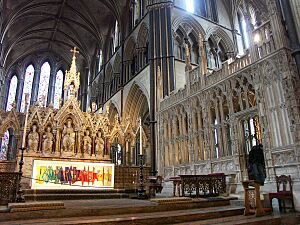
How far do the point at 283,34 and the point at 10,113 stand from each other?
11.7 m

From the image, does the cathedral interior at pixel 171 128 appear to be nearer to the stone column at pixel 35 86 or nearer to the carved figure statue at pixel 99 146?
the carved figure statue at pixel 99 146

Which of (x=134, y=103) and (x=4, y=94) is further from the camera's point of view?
(x=4, y=94)

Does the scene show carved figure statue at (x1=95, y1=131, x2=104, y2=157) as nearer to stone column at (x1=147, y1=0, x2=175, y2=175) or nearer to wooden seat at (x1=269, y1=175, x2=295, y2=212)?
stone column at (x1=147, y1=0, x2=175, y2=175)

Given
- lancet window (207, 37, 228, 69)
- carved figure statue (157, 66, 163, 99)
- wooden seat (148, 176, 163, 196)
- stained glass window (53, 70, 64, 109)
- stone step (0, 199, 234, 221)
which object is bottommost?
stone step (0, 199, 234, 221)

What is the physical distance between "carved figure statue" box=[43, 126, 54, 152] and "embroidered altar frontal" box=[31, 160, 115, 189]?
0.97 meters

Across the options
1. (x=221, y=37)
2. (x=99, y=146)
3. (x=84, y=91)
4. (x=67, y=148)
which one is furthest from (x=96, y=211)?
→ (x=84, y=91)

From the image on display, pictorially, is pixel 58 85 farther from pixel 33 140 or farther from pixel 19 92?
pixel 33 140

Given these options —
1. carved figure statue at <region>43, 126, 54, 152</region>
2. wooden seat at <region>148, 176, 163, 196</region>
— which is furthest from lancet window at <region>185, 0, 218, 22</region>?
carved figure statue at <region>43, 126, 54, 152</region>

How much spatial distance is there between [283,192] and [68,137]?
9.03m

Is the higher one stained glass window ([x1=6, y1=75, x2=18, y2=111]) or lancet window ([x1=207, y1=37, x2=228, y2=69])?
stained glass window ([x1=6, y1=75, x2=18, y2=111])

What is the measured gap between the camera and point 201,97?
11117 millimetres

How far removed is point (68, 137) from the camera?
11914 mm

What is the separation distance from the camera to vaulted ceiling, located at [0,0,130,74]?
2355cm

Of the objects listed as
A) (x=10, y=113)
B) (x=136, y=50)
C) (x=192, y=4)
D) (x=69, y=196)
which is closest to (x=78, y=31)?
(x=136, y=50)
